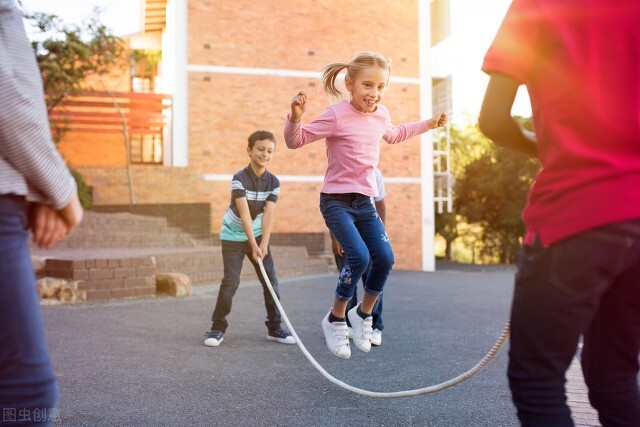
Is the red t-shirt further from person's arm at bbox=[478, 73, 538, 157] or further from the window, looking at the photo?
the window

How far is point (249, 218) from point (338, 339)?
1.62 meters

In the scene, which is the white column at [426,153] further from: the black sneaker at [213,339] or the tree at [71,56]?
the black sneaker at [213,339]

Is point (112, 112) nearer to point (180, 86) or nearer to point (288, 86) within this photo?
point (180, 86)

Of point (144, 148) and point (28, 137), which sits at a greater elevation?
point (144, 148)

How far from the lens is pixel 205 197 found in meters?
21.6

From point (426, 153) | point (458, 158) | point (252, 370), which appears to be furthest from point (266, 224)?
point (458, 158)

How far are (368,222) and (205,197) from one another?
17.0 metres

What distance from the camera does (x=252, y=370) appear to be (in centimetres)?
534

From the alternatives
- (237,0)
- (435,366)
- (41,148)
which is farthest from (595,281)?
(237,0)

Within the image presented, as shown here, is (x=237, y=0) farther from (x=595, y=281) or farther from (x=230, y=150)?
(x=595, y=281)

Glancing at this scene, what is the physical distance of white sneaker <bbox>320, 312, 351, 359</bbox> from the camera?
495cm

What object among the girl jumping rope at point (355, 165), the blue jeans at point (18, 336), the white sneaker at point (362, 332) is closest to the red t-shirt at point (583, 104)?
the blue jeans at point (18, 336)

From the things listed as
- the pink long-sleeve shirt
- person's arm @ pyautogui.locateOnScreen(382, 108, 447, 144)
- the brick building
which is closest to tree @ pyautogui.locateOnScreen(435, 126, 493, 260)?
the brick building

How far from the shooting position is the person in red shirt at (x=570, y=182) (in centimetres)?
177
